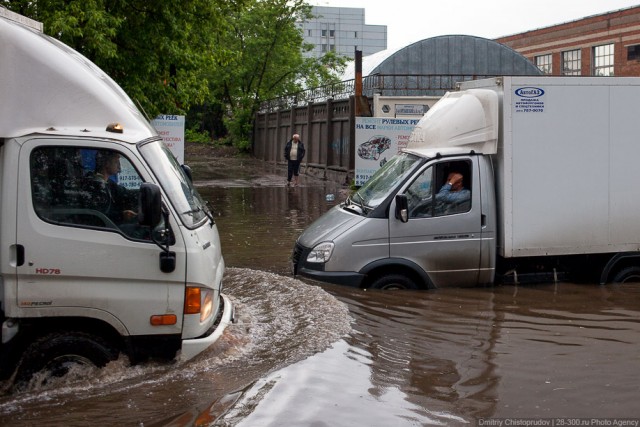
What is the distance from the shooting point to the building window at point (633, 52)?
4775cm

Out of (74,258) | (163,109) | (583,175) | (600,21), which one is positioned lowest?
(74,258)

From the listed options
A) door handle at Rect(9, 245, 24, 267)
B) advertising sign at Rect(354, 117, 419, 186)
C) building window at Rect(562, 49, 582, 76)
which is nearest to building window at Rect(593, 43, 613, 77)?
building window at Rect(562, 49, 582, 76)

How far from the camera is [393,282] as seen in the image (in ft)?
31.9

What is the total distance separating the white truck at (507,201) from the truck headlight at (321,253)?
1cm

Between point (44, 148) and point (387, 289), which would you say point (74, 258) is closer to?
point (44, 148)

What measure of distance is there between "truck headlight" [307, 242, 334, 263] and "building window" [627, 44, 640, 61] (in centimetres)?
4284

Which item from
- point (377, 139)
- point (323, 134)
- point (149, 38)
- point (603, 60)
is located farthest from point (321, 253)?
point (603, 60)

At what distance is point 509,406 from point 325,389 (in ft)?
4.27

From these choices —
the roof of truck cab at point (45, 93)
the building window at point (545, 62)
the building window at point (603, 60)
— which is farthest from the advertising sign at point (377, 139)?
the building window at point (545, 62)

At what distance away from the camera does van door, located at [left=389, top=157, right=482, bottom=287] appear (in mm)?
9664

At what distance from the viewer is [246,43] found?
4675 centimetres

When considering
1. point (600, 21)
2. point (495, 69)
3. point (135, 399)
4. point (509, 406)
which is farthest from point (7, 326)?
point (600, 21)

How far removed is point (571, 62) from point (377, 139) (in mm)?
38213

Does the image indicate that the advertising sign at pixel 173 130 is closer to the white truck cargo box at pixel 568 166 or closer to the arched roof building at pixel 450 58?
the white truck cargo box at pixel 568 166
